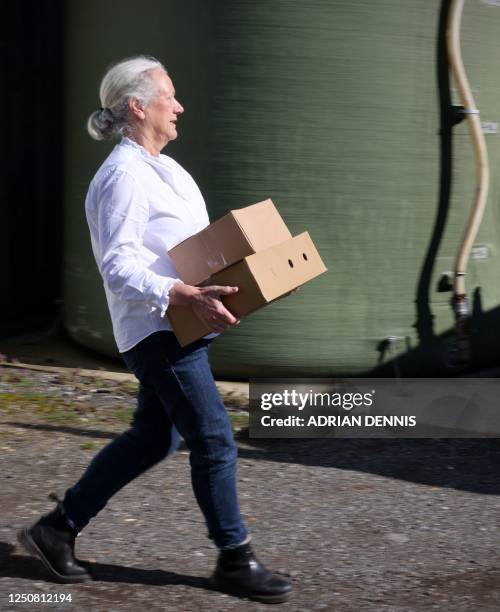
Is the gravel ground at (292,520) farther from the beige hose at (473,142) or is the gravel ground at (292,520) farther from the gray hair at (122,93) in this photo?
the gray hair at (122,93)

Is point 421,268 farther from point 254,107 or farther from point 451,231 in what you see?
point 254,107

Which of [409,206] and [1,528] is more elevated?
[409,206]

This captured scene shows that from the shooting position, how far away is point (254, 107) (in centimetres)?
650

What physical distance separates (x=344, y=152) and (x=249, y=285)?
276cm

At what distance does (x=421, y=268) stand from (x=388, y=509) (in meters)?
1.93

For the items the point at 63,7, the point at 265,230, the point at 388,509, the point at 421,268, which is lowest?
the point at 388,509

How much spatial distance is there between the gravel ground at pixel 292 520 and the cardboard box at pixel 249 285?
98 cm

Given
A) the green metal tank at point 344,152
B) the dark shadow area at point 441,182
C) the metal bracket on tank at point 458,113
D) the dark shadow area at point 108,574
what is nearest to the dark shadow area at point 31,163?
the green metal tank at point 344,152

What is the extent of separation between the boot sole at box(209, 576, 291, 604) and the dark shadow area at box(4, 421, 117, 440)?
6.25 feet

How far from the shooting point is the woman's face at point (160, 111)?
4.07 meters

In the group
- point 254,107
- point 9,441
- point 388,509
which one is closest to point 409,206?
point 254,107

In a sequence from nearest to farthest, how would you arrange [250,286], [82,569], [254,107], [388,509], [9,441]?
[250,286] → [82,569] → [388,509] → [9,441] → [254,107]

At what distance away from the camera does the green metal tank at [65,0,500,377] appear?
6.45 meters

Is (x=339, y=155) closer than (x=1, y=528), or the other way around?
(x=1, y=528)
